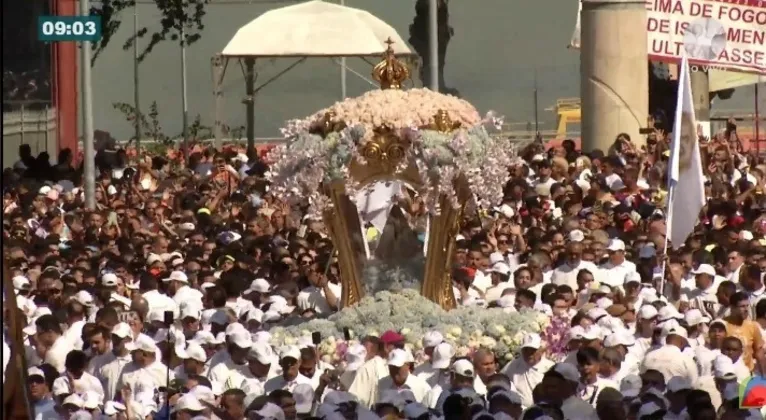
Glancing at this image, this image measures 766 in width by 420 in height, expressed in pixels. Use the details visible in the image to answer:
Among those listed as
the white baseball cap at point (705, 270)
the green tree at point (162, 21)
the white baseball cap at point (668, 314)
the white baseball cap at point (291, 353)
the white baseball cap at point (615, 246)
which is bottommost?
the white baseball cap at point (291, 353)

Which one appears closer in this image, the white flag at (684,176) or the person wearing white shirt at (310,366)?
the person wearing white shirt at (310,366)

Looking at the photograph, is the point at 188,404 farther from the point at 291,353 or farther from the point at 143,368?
the point at 143,368

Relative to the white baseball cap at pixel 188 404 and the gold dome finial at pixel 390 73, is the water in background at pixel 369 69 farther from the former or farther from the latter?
the white baseball cap at pixel 188 404

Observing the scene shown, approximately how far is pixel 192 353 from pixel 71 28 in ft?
18.1

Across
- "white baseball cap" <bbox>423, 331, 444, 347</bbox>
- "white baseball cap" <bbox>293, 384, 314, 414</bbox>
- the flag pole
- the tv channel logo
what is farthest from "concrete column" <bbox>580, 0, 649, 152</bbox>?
the tv channel logo

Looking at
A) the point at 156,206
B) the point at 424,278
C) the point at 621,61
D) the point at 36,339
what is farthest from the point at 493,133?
the point at 621,61

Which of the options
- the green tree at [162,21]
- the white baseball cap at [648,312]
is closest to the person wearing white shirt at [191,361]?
the white baseball cap at [648,312]

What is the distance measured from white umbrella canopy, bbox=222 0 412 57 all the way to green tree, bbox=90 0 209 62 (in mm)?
2876

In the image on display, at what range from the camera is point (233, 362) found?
13594 millimetres

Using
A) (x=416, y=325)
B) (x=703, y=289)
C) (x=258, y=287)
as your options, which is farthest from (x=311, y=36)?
(x=416, y=325)

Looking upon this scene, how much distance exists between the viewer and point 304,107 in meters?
41.2

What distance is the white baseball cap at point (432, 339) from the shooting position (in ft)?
46.4

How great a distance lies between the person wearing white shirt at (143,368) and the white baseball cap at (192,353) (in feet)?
0.43

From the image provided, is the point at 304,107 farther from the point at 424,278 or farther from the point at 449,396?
the point at 449,396
